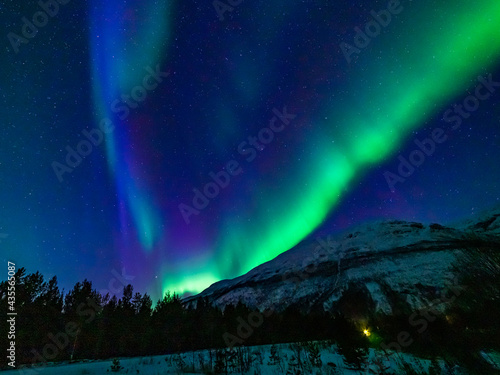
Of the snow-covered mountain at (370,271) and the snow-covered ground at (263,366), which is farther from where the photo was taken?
the snow-covered mountain at (370,271)

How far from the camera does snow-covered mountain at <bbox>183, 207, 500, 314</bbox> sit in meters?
109

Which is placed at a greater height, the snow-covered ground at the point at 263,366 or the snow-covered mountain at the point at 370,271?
the snow-covered mountain at the point at 370,271

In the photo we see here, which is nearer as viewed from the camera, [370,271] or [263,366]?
[263,366]

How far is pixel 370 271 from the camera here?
12738 cm

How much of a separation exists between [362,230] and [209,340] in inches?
6762

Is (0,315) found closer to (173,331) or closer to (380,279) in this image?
(173,331)

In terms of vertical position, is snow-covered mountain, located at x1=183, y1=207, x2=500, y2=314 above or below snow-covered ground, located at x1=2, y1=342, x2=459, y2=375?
above

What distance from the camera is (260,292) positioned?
13700 centimetres

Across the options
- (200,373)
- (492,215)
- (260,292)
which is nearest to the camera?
(200,373)

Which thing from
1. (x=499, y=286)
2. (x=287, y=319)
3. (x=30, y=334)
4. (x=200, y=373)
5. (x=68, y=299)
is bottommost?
(x=499, y=286)

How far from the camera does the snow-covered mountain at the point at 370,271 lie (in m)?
109

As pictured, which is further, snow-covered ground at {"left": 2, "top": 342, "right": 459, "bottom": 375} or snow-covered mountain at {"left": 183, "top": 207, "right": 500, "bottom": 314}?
snow-covered mountain at {"left": 183, "top": 207, "right": 500, "bottom": 314}

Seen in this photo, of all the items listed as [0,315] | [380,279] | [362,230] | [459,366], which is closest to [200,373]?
[459,366]

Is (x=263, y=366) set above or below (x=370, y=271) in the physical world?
below
